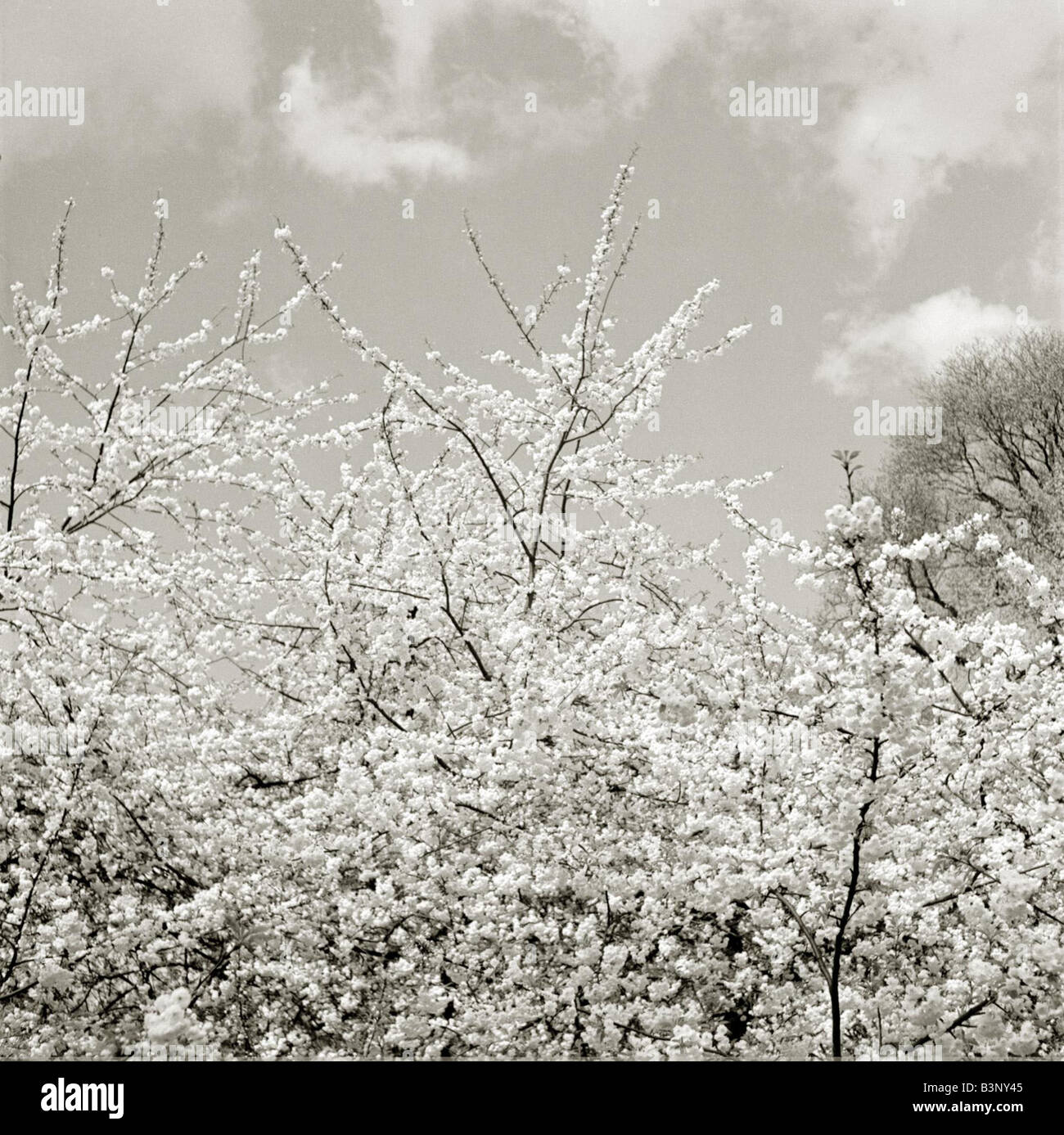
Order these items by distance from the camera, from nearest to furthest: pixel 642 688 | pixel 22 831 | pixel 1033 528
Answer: pixel 22 831 → pixel 642 688 → pixel 1033 528

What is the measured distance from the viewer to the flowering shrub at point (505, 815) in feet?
11.4

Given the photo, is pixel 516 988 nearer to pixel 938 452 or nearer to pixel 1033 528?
pixel 1033 528

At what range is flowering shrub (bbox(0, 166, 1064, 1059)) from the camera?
137 inches

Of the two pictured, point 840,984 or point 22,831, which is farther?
point 22,831

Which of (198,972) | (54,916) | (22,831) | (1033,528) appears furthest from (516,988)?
(1033,528)

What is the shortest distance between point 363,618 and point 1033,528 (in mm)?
11235

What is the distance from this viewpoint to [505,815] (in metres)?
4.05

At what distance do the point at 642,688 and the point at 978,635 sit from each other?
1402mm
